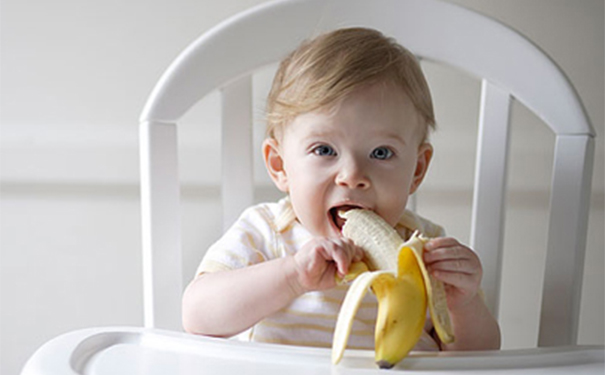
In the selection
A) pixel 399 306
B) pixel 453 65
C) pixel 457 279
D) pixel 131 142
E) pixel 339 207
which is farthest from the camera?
pixel 131 142

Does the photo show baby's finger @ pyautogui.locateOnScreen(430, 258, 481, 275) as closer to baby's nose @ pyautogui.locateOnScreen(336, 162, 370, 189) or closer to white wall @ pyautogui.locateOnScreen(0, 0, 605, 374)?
baby's nose @ pyautogui.locateOnScreen(336, 162, 370, 189)

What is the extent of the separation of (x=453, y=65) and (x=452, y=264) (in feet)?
1.09

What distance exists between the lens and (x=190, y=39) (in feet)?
3.76

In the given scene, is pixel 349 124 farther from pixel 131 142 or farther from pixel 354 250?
pixel 131 142

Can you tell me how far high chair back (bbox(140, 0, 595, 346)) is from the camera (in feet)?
2.75

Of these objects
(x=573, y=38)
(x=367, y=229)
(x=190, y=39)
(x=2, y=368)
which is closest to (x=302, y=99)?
(x=367, y=229)

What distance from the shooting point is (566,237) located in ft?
2.77

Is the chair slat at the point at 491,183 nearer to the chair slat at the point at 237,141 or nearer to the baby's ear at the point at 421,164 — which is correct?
the baby's ear at the point at 421,164

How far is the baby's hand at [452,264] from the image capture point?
2.10 feet

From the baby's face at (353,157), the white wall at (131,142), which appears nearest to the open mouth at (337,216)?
the baby's face at (353,157)

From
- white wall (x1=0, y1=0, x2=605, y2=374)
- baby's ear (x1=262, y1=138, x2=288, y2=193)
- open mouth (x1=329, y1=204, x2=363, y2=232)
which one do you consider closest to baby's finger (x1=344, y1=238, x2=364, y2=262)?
open mouth (x1=329, y1=204, x2=363, y2=232)

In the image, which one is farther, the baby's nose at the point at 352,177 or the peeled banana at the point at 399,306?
the baby's nose at the point at 352,177

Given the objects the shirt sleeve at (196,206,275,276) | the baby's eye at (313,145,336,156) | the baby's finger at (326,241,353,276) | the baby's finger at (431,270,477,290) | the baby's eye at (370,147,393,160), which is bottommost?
the baby's finger at (431,270,477,290)

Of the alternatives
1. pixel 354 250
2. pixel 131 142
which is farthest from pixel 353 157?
pixel 131 142
